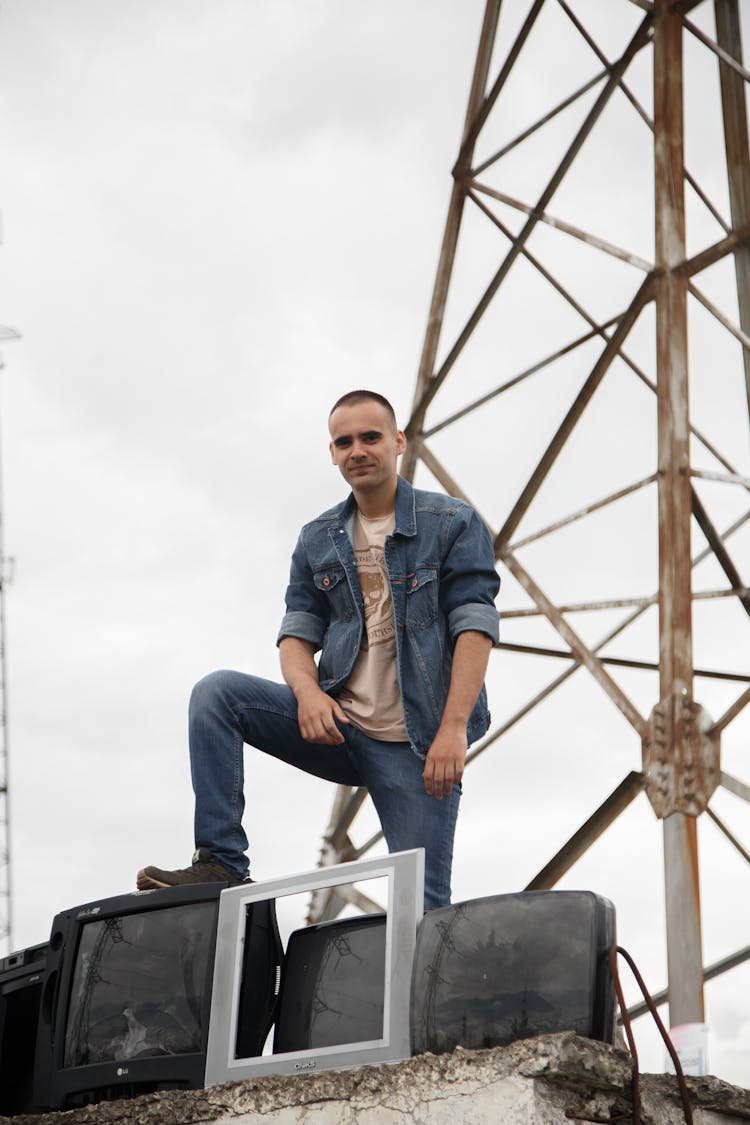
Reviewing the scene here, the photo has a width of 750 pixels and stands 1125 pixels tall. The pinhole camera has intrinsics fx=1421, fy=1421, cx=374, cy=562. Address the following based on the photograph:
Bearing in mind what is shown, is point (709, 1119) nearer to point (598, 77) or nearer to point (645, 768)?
point (645, 768)

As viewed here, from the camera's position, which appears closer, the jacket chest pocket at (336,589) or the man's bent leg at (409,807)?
the man's bent leg at (409,807)

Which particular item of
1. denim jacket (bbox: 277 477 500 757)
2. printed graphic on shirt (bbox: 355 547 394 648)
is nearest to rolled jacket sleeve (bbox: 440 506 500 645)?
denim jacket (bbox: 277 477 500 757)

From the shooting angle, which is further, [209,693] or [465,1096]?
[209,693]

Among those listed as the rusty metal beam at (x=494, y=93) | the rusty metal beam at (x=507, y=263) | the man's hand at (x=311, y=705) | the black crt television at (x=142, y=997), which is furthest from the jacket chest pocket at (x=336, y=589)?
the rusty metal beam at (x=494, y=93)

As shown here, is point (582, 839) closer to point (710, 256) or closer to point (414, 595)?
point (710, 256)

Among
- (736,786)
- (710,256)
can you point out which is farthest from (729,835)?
(710,256)

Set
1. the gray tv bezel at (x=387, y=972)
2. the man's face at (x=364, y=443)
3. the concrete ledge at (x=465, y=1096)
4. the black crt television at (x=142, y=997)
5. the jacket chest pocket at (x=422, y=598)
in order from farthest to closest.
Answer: the man's face at (x=364, y=443) → the jacket chest pocket at (x=422, y=598) → the black crt television at (x=142, y=997) → the gray tv bezel at (x=387, y=972) → the concrete ledge at (x=465, y=1096)

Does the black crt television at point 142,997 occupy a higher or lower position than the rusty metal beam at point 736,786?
lower

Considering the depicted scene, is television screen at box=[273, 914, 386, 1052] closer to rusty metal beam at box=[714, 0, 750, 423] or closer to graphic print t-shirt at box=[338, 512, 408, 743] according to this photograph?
graphic print t-shirt at box=[338, 512, 408, 743]

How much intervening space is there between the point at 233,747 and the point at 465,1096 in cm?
118

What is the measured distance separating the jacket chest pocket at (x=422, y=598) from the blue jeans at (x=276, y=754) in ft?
0.96

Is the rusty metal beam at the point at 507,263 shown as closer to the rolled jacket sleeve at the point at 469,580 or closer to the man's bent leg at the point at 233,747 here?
the rolled jacket sleeve at the point at 469,580

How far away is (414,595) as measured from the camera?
11.0 ft

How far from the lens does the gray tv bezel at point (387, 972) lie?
2.51m
